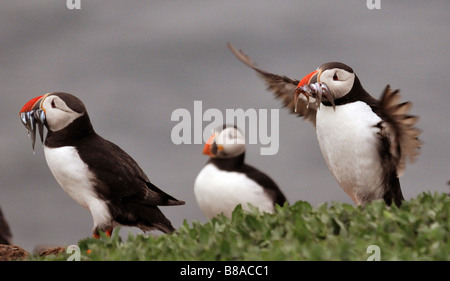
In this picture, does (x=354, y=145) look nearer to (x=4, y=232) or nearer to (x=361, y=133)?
(x=361, y=133)

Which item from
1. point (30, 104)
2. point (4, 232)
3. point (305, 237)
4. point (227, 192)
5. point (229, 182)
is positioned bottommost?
point (4, 232)

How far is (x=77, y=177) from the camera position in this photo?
8773 millimetres

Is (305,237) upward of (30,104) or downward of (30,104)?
Result: downward

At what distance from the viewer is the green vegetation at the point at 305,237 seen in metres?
6.16

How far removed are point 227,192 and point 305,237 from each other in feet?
5.36

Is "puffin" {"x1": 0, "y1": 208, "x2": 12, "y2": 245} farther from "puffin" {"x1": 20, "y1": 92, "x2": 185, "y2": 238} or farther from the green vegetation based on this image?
the green vegetation

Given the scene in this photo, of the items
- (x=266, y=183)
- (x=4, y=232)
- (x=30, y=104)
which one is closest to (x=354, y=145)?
(x=266, y=183)

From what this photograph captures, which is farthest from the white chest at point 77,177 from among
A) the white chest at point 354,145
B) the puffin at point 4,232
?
the white chest at point 354,145

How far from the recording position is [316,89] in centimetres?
832

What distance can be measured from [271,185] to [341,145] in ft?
3.00

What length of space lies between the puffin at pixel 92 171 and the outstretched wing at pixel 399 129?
8.97ft

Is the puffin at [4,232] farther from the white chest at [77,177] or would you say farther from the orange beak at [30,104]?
the orange beak at [30,104]
